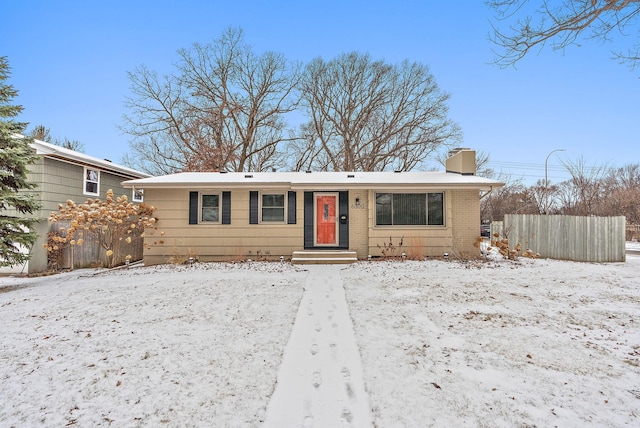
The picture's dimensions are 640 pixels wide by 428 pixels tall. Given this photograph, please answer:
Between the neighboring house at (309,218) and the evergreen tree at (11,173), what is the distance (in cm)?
306

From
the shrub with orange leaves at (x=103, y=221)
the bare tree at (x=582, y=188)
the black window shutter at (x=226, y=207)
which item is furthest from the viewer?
the bare tree at (x=582, y=188)

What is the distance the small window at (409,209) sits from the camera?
35.1ft

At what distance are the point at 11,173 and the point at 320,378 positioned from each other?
9755 mm

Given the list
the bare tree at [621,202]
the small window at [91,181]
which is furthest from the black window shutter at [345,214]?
the bare tree at [621,202]

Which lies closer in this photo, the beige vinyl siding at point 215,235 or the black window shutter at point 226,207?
the beige vinyl siding at point 215,235

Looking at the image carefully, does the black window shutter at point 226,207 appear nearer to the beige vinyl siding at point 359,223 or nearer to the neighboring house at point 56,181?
the beige vinyl siding at point 359,223

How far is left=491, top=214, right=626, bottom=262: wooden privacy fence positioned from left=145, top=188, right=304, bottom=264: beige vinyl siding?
8.04 m

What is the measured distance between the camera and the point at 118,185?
13016 mm

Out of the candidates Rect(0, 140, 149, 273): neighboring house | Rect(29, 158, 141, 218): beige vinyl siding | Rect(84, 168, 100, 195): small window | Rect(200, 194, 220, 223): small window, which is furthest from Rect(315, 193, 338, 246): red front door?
Rect(84, 168, 100, 195): small window

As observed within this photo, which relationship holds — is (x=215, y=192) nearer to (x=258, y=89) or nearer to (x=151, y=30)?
(x=151, y=30)

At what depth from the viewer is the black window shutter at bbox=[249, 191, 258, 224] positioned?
34.7ft

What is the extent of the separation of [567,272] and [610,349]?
18.8 feet

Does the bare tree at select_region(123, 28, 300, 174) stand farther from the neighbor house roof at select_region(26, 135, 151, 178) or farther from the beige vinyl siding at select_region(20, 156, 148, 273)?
the beige vinyl siding at select_region(20, 156, 148, 273)

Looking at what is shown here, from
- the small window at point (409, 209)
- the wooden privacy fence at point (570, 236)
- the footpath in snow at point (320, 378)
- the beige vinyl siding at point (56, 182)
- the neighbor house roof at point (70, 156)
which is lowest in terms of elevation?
the footpath in snow at point (320, 378)
